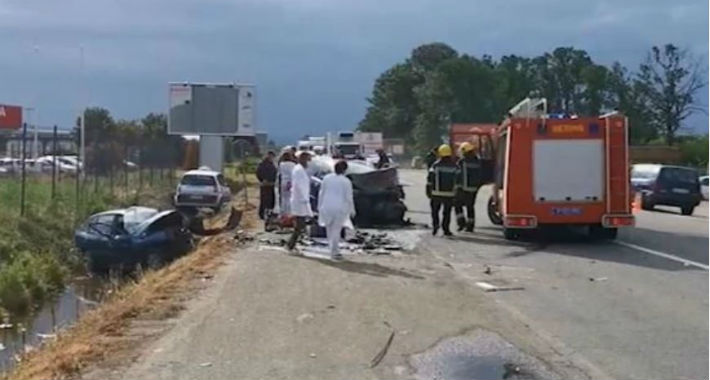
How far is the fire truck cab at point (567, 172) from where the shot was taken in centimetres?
2209

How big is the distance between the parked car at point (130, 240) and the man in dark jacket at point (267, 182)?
1.97m

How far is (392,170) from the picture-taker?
27344 millimetres

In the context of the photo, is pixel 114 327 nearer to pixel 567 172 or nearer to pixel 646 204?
pixel 567 172

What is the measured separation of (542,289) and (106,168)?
3398cm

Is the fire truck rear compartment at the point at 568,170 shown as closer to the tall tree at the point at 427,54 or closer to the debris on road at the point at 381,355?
the debris on road at the point at 381,355

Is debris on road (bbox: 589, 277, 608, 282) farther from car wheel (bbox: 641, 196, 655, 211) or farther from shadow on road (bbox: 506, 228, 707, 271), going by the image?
car wheel (bbox: 641, 196, 655, 211)

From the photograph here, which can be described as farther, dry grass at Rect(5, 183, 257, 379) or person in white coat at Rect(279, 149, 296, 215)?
person in white coat at Rect(279, 149, 296, 215)

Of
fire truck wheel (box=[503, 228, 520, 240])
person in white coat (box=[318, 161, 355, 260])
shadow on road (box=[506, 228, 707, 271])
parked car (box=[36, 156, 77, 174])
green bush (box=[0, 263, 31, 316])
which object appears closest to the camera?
person in white coat (box=[318, 161, 355, 260])

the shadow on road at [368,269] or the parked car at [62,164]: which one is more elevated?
the parked car at [62,164]

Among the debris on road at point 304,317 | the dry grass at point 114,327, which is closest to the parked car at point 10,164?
the dry grass at point 114,327

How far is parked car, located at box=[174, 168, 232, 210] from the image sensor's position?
4053 centimetres

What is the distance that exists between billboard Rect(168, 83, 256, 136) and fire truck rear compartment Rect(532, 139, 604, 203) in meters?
29.6

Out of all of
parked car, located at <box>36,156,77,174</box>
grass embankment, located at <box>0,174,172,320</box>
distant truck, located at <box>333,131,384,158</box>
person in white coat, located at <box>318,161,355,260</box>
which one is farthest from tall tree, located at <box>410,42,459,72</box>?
person in white coat, located at <box>318,161,355,260</box>

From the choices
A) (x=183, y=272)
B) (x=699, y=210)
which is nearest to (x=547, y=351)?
(x=183, y=272)
